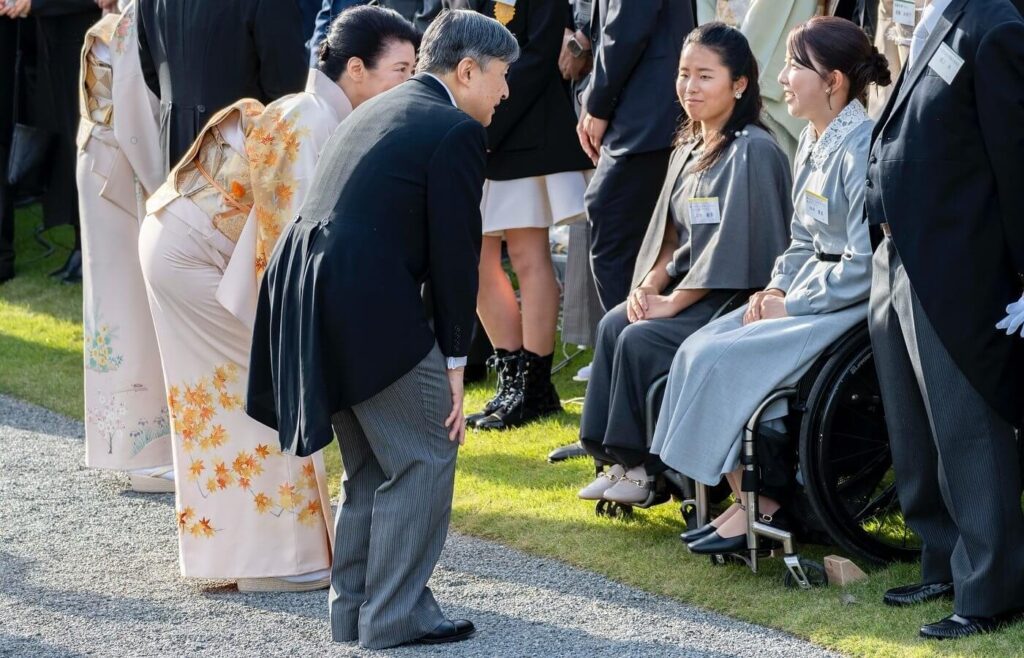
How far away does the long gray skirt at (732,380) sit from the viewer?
4.43 metres

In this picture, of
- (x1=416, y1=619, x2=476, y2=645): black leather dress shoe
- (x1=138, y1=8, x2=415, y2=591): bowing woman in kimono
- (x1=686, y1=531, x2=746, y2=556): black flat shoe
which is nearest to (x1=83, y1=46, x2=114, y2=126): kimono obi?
(x1=138, y1=8, x2=415, y2=591): bowing woman in kimono

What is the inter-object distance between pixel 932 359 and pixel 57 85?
6.76 metres

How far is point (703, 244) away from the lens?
4.99 m

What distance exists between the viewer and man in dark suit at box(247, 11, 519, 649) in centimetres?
382

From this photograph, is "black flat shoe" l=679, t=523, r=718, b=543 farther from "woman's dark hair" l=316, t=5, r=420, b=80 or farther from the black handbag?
the black handbag

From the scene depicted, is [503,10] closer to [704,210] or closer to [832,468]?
[704,210]

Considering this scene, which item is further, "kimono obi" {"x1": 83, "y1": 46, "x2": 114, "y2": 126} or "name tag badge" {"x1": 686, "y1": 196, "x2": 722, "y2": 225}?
"kimono obi" {"x1": 83, "y1": 46, "x2": 114, "y2": 126}

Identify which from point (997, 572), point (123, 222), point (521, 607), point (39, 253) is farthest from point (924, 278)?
point (39, 253)

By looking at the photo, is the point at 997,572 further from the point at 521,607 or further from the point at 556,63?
the point at 556,63

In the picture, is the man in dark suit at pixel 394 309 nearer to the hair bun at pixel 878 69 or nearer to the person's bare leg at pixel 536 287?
the hair bun at pixel 878 69

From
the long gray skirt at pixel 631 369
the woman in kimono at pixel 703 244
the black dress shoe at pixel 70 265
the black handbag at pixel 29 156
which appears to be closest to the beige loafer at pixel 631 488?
the woman in kimono at pixel 703 244

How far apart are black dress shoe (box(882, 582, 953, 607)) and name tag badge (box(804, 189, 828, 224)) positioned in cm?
107

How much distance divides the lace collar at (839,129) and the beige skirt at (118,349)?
8.66ft

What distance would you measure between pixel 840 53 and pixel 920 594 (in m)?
1.55
